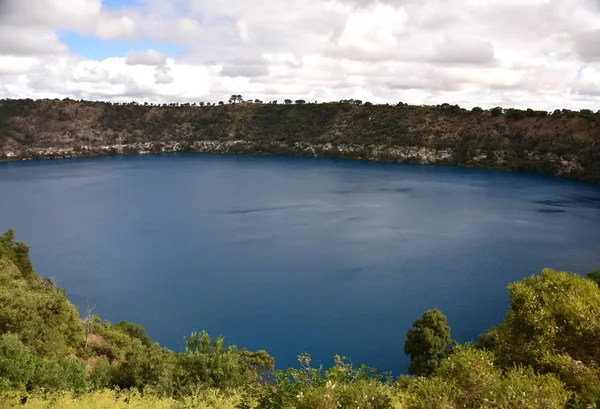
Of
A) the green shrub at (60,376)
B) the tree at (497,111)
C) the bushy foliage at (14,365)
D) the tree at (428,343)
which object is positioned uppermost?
the tree at (497,111)

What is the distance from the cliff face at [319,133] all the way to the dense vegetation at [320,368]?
318ft

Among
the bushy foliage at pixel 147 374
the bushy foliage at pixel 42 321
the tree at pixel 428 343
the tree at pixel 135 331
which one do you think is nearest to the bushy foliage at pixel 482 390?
the bushy foliage at pixel 147 374

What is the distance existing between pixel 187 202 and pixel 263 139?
7663 cm

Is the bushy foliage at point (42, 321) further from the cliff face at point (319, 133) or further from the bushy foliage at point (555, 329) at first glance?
the cliff face at point (319, 133)

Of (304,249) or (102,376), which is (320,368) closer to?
(102,376)

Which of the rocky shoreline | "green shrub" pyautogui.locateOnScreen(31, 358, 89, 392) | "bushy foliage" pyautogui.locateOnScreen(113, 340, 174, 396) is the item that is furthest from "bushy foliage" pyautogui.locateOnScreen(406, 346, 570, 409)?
the rocky shoreline

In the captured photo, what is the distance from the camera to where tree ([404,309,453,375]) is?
87.5 ft

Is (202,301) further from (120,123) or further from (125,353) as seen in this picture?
(120,123)

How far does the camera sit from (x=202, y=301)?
40.7 meters

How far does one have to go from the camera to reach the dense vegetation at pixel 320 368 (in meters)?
9.81

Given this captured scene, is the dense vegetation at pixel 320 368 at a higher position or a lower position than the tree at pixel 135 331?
higher

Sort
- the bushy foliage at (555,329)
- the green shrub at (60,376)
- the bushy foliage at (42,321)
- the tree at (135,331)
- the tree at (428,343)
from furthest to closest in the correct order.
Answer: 1. the tree at (135,331)
2. the tree at (428,343)
3. the bushy foliage at (42,321)
4. the green shrub at (60,376)
5. the bushy foliage at (555,329)

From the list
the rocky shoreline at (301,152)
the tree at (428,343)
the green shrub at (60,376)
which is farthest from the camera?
the rocky shoreline at (301,152)

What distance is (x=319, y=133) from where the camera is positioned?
150 meters
